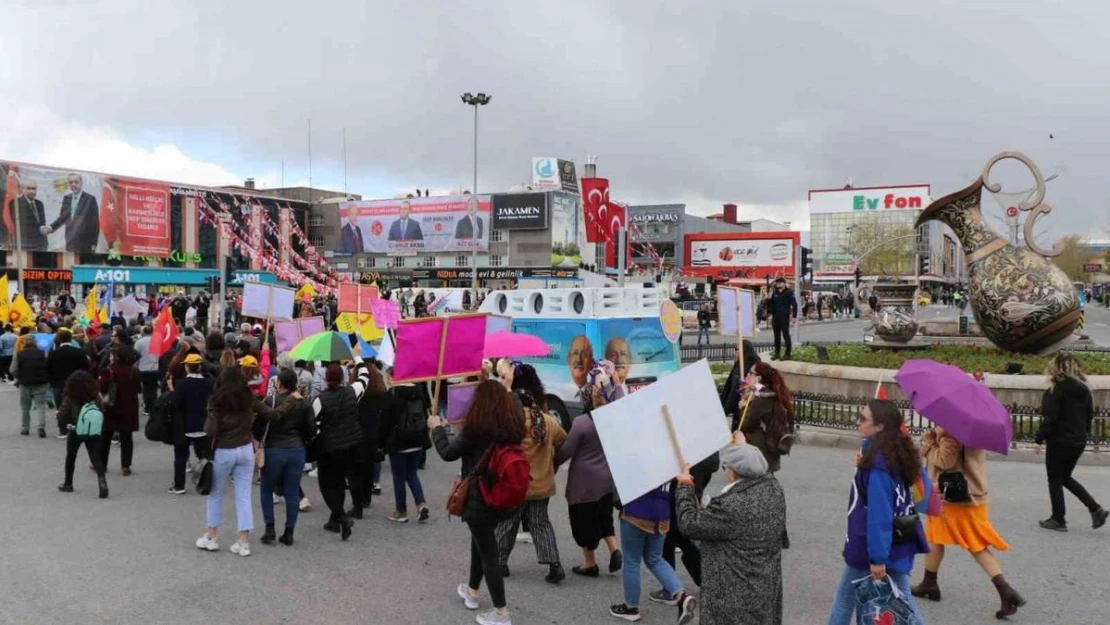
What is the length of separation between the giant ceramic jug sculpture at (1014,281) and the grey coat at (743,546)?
1145 centimetres

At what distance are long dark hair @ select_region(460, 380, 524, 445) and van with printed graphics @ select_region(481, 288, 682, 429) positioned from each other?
6.06m

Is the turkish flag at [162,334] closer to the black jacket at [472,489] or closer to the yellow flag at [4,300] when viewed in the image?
the black jacket at [472,489]

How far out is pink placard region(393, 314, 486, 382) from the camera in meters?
6.47

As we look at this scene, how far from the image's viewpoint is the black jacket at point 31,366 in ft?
39.5

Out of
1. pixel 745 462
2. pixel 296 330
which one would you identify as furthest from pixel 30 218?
pixel 745 462

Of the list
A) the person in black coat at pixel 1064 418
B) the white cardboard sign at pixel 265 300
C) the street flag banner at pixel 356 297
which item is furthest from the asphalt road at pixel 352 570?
the street flag banner at pixel 356 297

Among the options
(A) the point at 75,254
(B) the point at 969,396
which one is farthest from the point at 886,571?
(A) the point at 75,254

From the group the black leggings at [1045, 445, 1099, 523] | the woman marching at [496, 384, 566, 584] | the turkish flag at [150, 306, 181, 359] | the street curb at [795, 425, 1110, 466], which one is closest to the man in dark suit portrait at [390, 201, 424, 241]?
the turkish flag at [150, 306, 181, 359]

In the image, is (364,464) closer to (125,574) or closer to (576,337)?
(125,574)

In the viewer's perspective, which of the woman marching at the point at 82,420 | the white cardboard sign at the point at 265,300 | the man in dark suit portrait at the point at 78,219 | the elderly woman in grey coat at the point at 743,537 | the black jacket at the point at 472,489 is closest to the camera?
Result: the elderly woman in grey coat at the point at 743,537

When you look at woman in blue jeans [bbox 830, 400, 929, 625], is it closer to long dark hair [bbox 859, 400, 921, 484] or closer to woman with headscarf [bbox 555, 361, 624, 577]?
long dark hair [bbox 859, 400, 921, 484]

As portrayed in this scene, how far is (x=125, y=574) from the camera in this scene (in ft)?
21.1

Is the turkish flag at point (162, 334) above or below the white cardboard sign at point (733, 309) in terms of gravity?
below

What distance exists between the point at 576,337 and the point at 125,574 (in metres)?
6.57
